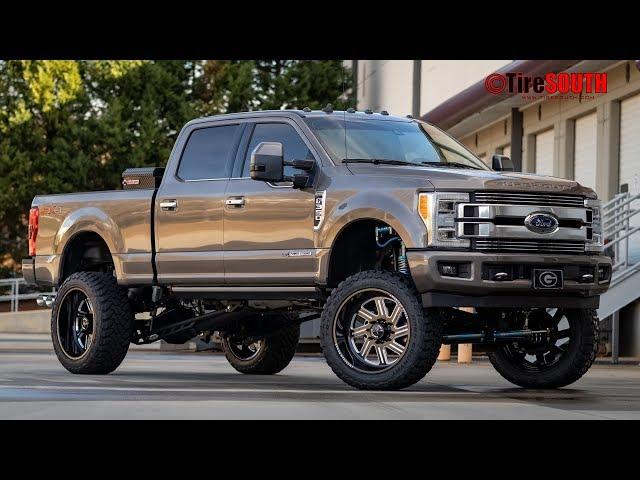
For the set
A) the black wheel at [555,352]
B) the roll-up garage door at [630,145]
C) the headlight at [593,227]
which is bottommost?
the black wheel at [555,352]

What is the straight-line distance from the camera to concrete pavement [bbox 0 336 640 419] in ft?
32.8

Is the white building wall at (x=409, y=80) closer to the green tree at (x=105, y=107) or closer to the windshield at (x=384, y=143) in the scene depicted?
the green tree at (x=105, y=107)

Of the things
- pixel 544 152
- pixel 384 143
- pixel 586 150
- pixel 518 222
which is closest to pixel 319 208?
pixel 384 143

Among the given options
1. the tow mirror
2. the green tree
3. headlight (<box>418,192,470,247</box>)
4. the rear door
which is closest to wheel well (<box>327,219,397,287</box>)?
headlight (<box>418,192,470,247</box>)

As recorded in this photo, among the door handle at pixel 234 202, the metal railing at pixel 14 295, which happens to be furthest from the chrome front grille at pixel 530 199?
the metal railing at pixel 14 295

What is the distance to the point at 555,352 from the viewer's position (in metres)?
13.3

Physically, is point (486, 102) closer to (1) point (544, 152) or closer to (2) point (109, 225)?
(1) point (544, 152)

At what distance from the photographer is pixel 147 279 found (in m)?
14.4

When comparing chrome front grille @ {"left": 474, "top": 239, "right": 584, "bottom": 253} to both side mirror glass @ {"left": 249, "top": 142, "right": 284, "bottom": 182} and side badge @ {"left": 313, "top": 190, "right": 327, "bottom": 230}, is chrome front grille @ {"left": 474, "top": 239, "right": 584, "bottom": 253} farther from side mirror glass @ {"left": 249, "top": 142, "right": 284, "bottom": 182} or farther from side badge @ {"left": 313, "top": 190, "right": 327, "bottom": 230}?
side mirror glass @ {"left": 249, "top": 142, "right": 284, "bottom": 182}

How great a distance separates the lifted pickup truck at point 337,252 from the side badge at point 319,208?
0.08ft

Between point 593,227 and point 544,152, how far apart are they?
1807cm

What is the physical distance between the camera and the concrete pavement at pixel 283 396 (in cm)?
1000
